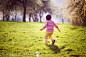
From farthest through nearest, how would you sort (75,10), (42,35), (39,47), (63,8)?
(63,8) → (75,10) → (42,35) → (39,47)

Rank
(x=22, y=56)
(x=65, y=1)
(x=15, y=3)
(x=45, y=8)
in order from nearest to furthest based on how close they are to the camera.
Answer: (x=22, y=56) < (x=65, y=1) < (x=15, y=3) < (x=45, y=8)

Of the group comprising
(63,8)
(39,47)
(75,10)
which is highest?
(63,8)

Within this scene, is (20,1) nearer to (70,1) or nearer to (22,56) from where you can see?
(70,1)

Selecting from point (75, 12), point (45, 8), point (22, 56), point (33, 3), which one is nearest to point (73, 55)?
point (22, 56)

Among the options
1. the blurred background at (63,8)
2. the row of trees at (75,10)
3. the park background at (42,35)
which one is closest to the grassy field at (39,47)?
the park background at (42,35)

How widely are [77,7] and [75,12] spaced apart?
1026mm

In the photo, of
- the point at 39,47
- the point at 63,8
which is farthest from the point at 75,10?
the point at 39,47

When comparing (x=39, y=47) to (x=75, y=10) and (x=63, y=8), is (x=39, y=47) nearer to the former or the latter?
(x=75, y=10)

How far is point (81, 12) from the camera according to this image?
1386 centimetres

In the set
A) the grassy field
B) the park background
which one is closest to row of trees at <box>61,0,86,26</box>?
the park background

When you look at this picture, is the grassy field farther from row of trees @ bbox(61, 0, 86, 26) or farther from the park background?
row of trees @ bbox(61, 0, 86, 26)

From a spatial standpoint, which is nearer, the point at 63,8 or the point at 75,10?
the point at 75,10

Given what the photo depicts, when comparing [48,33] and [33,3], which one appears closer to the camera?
[48,33]

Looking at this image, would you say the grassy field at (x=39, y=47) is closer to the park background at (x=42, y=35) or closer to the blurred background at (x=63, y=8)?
the park background at (x=42, y=35)
